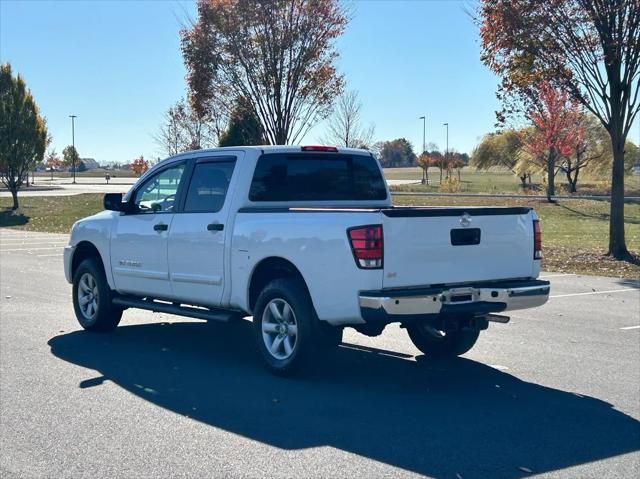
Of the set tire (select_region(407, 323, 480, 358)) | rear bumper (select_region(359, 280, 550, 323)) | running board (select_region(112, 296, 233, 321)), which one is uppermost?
rear bumper (select_region(359, 280, 550, 323))

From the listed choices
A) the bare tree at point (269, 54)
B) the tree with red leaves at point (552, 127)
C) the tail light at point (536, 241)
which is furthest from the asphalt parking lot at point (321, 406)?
the tree with red leaves at point (552, 127)

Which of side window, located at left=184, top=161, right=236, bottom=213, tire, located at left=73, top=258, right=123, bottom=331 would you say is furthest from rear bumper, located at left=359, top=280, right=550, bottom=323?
tire, located at left=73, top=258, right=123, bottom=331

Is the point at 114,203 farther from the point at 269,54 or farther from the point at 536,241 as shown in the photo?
the point at 269,54

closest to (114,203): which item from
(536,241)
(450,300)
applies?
(450,300)

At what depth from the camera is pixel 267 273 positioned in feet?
25.3

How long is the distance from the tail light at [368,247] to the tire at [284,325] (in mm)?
834

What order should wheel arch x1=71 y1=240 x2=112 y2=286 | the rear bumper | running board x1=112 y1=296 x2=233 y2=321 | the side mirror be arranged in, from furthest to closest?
wheel arch x1=71 y1=240 x2=112 y2=286 → the side mirror → running board x1=112 y1=296 x2=233 y2=321 → the rear bumper

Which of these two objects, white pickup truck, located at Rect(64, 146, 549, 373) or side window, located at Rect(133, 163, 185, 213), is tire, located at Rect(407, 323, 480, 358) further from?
side window, located at Rect(133, 163, 185, 213)

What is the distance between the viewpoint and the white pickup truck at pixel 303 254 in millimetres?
6684

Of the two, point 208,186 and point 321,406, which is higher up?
point 208,186

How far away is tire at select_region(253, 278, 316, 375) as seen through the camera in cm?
717

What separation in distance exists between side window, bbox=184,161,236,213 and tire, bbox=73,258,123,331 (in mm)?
1734

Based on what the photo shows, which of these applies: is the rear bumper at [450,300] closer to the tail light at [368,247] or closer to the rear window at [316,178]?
the tail light at [368,247]

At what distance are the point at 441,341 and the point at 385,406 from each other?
190 centimetres
